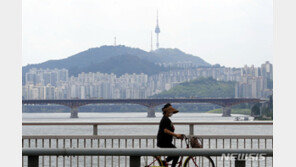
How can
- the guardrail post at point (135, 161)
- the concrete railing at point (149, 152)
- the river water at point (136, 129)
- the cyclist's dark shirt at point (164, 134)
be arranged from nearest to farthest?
the concrete railing at point (149, 152), the guardrail post at point (135, 161), the cyclist's dark shirt at point (164, 134), the river water at point (136, 129)

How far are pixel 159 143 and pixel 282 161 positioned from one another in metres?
2.35

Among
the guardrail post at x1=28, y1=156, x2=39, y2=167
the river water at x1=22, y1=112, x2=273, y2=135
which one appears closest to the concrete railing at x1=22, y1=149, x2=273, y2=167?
the guardrail post at x1=28, y1=156, x2=39, y2=167

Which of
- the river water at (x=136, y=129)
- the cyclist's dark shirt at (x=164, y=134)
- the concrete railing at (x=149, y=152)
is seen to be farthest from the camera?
the river water at (x=136, y=129)

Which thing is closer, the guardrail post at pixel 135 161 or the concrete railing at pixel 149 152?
the concrete railing at pixel 149 152

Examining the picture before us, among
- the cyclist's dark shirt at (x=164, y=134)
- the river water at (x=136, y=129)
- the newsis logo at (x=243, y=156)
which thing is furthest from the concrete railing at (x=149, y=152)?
the river water at (x=136, y=129)

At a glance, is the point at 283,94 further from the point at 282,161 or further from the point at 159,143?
the point at 159,143

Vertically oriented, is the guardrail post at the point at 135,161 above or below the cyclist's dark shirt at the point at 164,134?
below

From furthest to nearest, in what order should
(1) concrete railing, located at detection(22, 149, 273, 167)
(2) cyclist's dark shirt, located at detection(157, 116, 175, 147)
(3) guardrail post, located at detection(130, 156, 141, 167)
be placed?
(2) cyclist's dark shirt, located at detection(157, 116, 175, 147) → (3) guardrail post, located at detection(130, 156, 141, 167) → (1) concrete railing, located at detection(22, 149, 273, 167)

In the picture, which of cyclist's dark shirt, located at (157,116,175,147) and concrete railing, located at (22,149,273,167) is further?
cyclist's dark shirt, located at (157,116,175,147)

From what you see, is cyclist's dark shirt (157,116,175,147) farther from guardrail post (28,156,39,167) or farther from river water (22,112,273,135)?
river water (22,112,273,135)

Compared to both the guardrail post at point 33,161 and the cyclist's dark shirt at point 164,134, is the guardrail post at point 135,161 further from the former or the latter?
the cyclist's dark shirt at point 164,134

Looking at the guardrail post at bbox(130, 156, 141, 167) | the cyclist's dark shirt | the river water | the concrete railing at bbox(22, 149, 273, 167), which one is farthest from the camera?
the river water

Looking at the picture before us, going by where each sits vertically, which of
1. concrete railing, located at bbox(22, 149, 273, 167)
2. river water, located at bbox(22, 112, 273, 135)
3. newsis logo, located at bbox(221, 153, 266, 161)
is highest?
concrete railing, located at bbox(22, 149, 273, 167)

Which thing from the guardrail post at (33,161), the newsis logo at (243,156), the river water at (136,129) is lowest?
the river water at (136,129)
